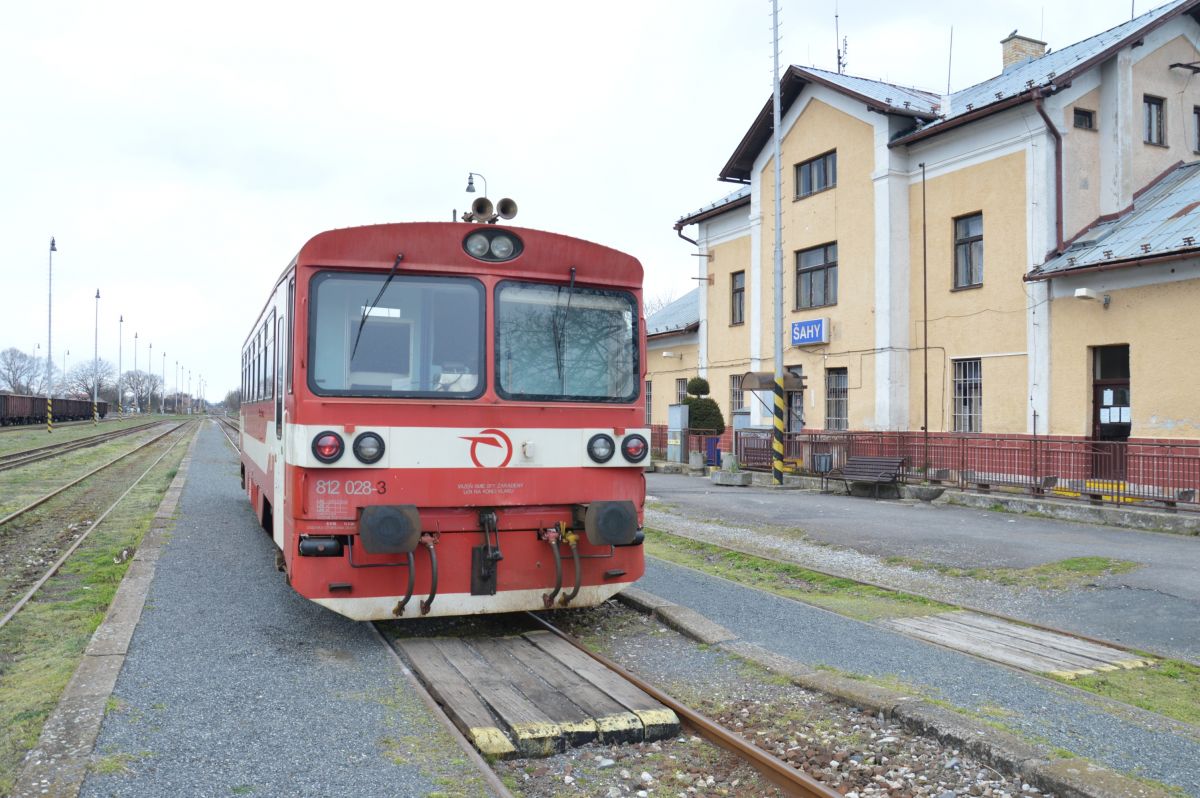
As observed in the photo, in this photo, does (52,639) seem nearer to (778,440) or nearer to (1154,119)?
(778,440)

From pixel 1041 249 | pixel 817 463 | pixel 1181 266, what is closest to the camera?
pixel 1181 266

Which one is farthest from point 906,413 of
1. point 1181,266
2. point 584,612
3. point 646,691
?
point 646,691

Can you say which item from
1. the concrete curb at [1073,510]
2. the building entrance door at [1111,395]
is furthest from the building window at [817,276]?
the building entrance door at [1111,395]

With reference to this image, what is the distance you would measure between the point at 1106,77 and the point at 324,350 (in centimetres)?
1928

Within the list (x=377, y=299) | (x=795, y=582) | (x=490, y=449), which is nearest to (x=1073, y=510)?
(x=795, y=582)

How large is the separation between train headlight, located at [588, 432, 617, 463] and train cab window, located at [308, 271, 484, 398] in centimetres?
93

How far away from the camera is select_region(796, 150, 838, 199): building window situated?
24062mm

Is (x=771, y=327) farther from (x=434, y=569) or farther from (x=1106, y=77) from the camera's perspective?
(x=434, y=569)

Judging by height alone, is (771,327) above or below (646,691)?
above

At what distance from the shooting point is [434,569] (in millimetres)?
5996

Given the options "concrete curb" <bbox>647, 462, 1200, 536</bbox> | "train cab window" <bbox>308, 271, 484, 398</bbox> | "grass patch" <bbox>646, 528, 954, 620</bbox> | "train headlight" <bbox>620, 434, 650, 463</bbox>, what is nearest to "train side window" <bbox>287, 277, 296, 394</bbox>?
"train cab window" <bbox>308, 271, 484, 398</bbox>

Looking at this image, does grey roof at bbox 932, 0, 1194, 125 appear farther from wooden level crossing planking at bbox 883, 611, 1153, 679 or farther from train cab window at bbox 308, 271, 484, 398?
train cab window at bbox 308, 271, 484, 398

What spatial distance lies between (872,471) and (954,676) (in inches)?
526

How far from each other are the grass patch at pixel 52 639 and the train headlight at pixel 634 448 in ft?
11.8
